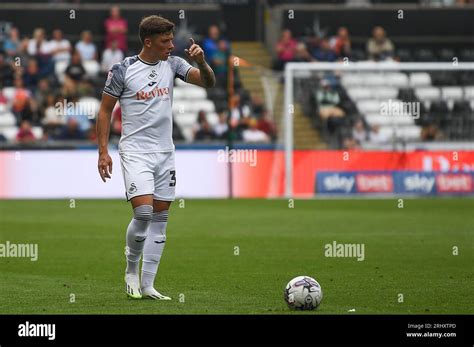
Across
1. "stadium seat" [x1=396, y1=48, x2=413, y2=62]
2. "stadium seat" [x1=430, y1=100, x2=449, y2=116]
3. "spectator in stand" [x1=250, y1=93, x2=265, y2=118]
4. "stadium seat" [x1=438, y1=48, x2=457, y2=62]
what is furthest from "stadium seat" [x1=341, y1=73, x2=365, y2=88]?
"stadium seat" [x1=438, y1=48, x2=457, y2=62]

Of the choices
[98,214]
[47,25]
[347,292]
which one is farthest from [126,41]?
[347,292]

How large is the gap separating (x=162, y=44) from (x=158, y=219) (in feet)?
5.46

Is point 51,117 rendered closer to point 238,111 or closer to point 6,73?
point 6,73

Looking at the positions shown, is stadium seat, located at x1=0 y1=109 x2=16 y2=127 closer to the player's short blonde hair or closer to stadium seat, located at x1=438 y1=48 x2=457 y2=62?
stadium seat, located at x1=438 y1=48 x2=457 y2=62

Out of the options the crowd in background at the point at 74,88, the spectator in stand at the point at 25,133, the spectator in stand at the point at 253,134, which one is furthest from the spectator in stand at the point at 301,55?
the spectator in stand at the point at 25,133

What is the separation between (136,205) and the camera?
1150 centimetres

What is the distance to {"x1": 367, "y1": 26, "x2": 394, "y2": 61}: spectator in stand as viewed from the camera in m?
34.8

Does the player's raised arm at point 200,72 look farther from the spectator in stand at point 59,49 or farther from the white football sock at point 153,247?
the spectator in stand at point 59,49

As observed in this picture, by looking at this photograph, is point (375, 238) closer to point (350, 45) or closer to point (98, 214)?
point (98, 214)

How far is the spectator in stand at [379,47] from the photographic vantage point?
1371 inches

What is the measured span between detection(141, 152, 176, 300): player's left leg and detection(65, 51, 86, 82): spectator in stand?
20752 mm

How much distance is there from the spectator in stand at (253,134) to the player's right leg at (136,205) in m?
18.6

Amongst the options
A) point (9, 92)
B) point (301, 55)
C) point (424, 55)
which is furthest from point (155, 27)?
point (424, 55)

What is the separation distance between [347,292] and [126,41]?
24.2 meters
